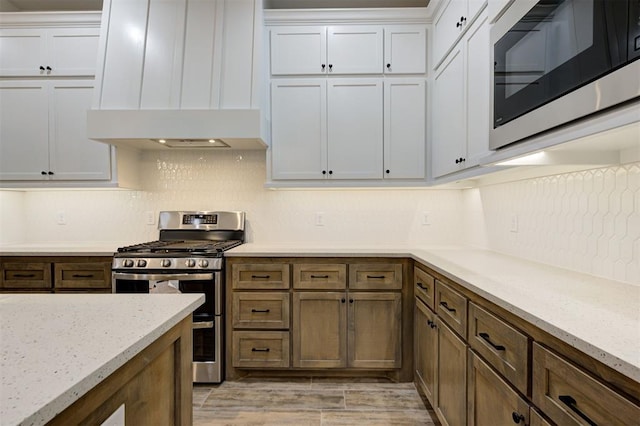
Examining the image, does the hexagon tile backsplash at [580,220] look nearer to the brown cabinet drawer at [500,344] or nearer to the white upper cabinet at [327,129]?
the brown cabinet drawer at [500,344]

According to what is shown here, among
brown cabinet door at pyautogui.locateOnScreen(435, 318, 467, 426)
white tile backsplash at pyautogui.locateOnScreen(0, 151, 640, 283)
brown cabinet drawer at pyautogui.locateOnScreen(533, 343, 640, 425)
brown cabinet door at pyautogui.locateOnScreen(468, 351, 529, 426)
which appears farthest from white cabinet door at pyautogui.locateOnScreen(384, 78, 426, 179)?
brown cabinet drawer at pyautogui.locateOnScreen(533, 343, 640, 425)

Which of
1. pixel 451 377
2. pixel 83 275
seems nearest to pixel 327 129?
pixel 451 377

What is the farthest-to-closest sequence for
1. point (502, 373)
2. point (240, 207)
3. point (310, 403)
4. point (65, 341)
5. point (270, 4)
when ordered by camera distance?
point (240, 207) < point (270, 4) < point (310, 403) < point (502, 373) < point (65, 341)

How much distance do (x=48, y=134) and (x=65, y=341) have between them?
2.72 metres

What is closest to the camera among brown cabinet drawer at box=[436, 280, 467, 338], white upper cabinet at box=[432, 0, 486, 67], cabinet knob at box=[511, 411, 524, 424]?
cabinet knob at box=[511, 411, 524, 424]

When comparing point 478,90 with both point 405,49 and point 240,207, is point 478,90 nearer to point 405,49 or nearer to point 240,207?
point 405,49

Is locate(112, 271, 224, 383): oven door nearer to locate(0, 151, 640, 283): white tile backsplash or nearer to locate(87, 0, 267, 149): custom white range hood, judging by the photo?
locate(0, 151, 640, 283): white tile backsplash

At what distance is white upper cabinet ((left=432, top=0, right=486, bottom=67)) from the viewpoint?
1913mm

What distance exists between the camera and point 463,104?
2.05 m

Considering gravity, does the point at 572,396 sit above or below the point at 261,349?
above

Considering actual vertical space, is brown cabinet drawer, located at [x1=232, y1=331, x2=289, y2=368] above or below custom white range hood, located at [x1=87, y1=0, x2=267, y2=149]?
below

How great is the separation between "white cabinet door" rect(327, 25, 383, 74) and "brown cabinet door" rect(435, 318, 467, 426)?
1.90 m

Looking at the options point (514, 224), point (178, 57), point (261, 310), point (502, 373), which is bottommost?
point (261, 310)

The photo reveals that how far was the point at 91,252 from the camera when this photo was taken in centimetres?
250
